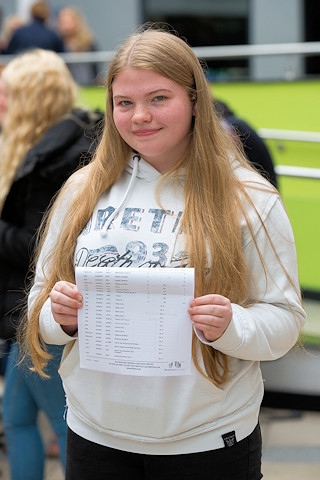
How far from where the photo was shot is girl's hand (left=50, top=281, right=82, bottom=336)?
1.94 m

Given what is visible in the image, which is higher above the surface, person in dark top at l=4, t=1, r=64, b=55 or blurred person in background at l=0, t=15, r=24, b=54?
person in dark top at l=4, t=1, r=64, b=55

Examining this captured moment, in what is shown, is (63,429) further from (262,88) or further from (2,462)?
(262,88)

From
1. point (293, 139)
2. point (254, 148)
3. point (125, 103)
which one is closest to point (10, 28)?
point (293, 139)

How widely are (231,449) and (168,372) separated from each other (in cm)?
27

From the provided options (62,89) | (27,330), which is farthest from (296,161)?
(27,330)

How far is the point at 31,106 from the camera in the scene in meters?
3.17

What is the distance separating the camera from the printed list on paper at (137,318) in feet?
6.09

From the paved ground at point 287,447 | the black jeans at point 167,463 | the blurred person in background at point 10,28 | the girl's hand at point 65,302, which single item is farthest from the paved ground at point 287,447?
the blurred person in background at point 10,28

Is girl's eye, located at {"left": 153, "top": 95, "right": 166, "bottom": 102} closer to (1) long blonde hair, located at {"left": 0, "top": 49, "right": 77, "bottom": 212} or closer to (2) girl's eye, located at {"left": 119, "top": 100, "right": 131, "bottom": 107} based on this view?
(2) girl's eye, located at {"left": 119, "top": 100, "right": 131, "bottom": 107}

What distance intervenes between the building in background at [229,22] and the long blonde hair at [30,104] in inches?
207

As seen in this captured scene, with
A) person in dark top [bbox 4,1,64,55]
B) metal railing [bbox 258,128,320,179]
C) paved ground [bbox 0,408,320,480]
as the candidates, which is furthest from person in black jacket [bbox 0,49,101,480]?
person in dark top [bbox 4,1,64,55]

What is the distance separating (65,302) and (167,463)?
447 millimetres

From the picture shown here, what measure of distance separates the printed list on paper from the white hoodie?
6 cm

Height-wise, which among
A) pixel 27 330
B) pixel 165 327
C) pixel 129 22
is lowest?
pixel 129 22
